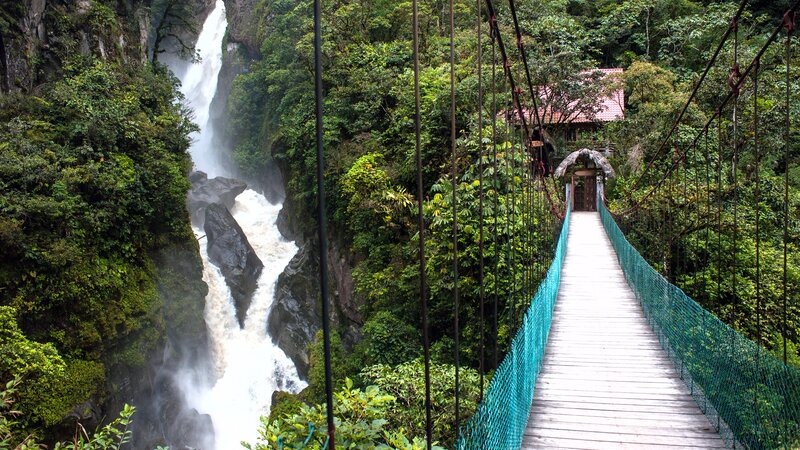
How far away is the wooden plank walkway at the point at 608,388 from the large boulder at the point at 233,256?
9994mm

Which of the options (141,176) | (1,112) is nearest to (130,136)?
(141,176)

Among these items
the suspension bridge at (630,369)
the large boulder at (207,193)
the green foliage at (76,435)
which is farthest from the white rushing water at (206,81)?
the green foliage at (76,435)

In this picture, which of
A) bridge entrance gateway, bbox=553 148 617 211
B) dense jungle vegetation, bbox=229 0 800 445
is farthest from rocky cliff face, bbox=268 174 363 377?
bridge entrance gateway, bbox=553 148 617 211

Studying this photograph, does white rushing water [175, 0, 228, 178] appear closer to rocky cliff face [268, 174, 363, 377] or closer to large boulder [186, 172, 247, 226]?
large boulder [186, 172, 247, 226]

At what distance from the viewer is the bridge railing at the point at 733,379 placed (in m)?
3.00

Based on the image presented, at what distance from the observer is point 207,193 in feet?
60.1

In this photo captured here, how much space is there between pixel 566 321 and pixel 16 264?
8.20 metres

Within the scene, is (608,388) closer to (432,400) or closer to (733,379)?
(733,379)

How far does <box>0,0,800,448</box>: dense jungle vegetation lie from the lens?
7.21 meters

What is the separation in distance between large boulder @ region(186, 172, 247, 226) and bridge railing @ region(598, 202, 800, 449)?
1579 cm

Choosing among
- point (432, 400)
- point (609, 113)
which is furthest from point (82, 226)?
point (609, 113)

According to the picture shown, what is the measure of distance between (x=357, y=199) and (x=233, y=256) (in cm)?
572

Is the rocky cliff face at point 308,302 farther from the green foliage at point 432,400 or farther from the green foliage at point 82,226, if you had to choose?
the green foliage at point 432,400

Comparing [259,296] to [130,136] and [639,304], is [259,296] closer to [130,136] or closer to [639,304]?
[130,136]
